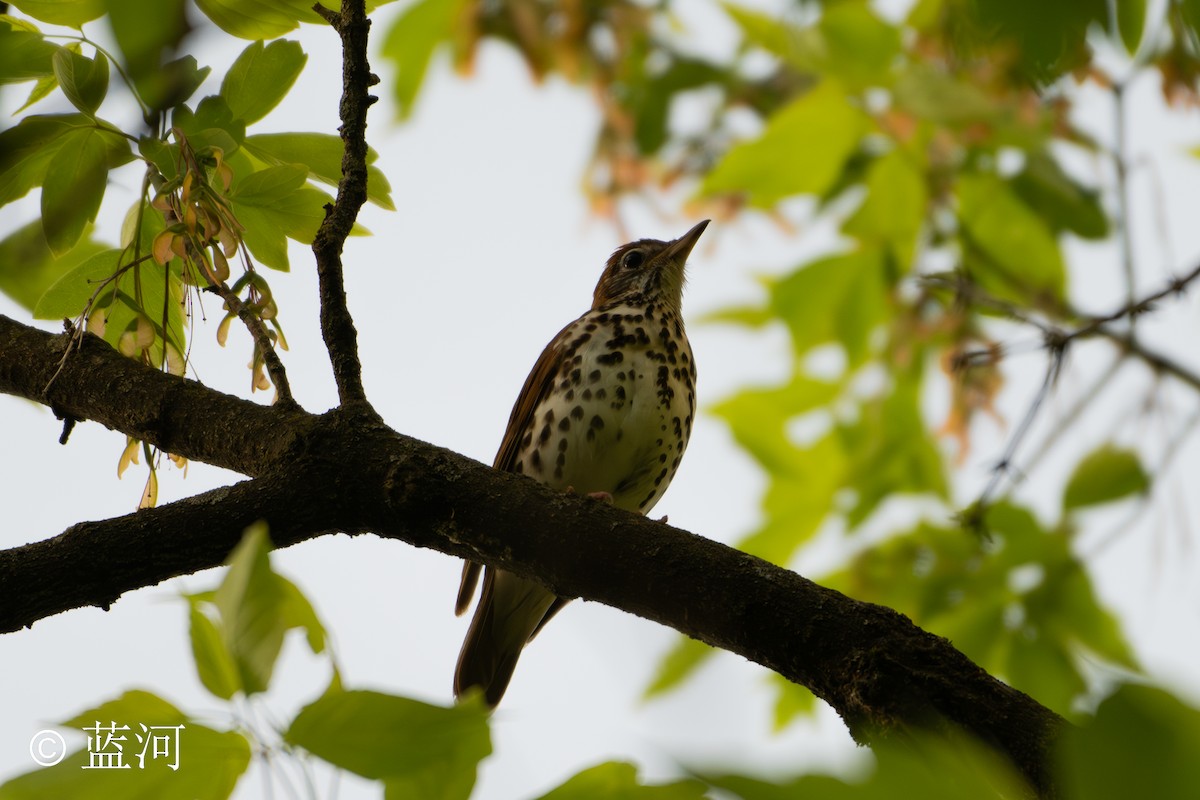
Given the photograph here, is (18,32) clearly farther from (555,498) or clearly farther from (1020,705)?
(1020,705)

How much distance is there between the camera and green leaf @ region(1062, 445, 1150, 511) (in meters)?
3.01

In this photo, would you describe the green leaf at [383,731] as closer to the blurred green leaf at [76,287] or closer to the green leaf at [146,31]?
the green leaf at [146,31]

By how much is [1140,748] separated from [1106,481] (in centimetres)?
267

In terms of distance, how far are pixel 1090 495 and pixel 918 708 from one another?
5.28 feet

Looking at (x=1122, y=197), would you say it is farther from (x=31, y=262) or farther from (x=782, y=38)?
(x=31, y=262)

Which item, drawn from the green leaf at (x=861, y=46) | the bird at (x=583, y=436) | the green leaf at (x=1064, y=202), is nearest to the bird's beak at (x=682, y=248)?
the bird at (x=583, y=436)

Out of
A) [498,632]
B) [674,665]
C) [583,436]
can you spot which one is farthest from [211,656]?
[498,632]

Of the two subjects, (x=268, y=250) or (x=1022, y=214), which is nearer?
(x=268, y=250)

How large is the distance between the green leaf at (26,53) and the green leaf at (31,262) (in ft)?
1.38

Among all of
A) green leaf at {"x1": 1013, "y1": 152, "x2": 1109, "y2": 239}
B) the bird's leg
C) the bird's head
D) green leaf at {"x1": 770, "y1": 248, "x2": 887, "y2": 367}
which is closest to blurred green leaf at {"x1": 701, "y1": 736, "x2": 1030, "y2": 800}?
the bird's leg

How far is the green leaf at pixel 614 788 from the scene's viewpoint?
1070mm

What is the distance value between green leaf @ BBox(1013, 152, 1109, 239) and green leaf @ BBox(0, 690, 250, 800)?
8.45 ft

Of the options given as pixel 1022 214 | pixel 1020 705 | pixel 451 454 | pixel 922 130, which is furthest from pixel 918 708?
pixel 1022 214

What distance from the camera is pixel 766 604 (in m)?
1.84
